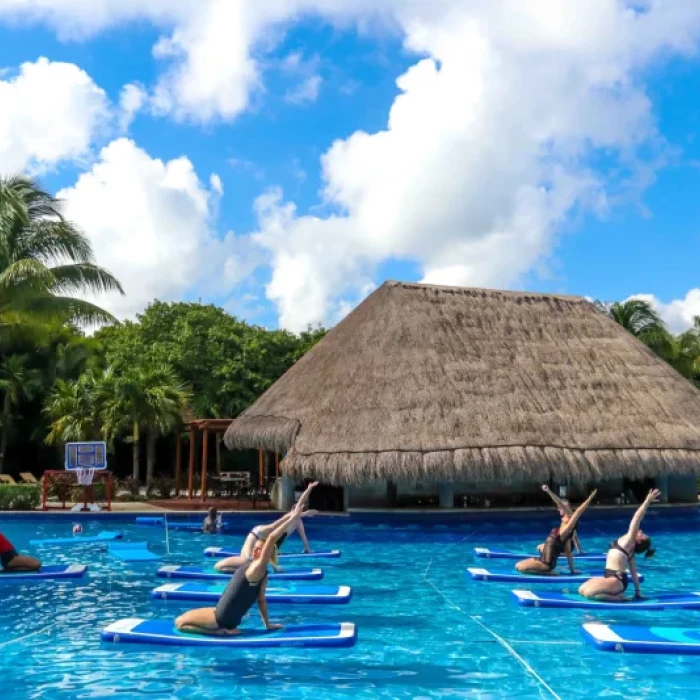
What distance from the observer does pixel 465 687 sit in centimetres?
701

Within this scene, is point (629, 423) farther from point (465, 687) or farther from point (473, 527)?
point (465, 687)

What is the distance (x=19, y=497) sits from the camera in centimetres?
1948

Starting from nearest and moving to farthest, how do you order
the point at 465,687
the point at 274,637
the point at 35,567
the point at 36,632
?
the point at 465,687, the point at 274,637, the point at 36,632, the point at 35,567

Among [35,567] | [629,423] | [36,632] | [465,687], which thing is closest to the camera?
[465,687]

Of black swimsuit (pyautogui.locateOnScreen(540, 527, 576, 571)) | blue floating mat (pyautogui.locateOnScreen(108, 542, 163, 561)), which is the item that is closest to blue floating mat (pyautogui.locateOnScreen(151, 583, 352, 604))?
black swimsuit (pyautogui.locateOnScreen(540, 527, 576, 571))

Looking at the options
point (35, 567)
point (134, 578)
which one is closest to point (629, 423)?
point (134, 578)

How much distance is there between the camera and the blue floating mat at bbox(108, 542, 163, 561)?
13.7 m

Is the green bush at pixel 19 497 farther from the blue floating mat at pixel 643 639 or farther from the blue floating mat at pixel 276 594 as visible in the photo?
the blue floating mat at pixel 643 639

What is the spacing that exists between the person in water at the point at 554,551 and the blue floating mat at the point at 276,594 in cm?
272

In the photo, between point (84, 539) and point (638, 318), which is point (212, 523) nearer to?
point (84, 539)

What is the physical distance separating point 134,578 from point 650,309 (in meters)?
23.0

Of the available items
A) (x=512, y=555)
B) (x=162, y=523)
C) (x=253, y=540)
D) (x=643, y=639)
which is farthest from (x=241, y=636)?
(x=162, y=523)

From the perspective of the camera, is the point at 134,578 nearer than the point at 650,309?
Yes

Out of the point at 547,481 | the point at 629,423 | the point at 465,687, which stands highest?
the point at 629,423
